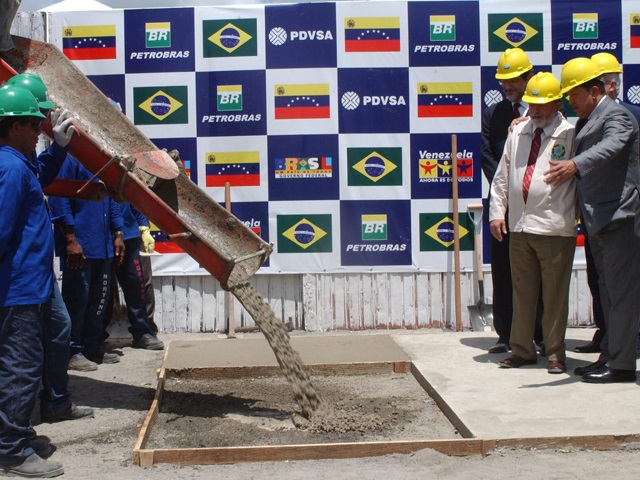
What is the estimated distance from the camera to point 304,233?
7488mm

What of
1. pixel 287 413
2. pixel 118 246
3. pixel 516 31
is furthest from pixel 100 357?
pixel 516 31

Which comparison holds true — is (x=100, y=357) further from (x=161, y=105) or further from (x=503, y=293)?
(x=503, y=293)

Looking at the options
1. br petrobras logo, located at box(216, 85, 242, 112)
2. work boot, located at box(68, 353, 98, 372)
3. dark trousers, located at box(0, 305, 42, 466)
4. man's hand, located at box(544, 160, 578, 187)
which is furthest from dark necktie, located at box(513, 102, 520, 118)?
dark trousers, located at box(0, 305, 42, 466)

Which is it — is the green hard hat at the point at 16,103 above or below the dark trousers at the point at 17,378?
above

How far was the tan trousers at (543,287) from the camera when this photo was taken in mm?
5676

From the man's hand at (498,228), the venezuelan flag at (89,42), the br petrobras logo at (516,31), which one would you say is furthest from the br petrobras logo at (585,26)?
the venezuelan flag at (89,42)

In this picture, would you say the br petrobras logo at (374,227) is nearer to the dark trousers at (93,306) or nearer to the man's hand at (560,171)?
the dark trousers at (93,306)

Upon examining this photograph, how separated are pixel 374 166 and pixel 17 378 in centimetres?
414

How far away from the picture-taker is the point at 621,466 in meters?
3.99

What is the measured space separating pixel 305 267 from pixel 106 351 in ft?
6.05

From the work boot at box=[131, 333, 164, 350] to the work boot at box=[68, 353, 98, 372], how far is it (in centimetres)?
75

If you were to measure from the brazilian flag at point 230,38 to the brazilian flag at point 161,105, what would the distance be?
1.40ft

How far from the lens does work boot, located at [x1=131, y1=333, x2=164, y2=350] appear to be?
7.00 metres

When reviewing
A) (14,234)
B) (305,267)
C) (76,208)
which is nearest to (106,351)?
(76,208)
